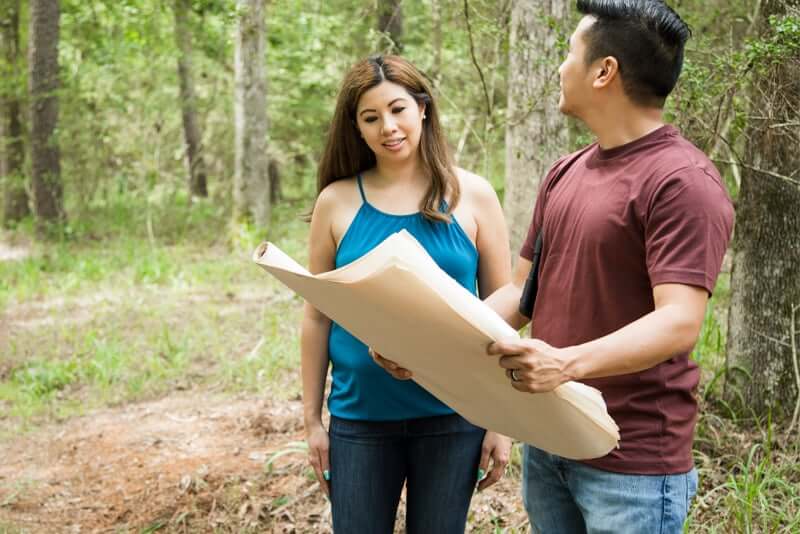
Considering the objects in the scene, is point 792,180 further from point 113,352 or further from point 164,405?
point 113,352

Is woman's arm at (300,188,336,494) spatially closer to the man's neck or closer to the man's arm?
the man's neck

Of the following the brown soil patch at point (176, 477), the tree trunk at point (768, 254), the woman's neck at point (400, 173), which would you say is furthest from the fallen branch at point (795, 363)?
the woman's neck at point (400, 173)

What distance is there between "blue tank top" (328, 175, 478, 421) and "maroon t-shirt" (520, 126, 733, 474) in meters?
0.48

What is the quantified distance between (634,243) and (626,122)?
11.8 inches

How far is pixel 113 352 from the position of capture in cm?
705

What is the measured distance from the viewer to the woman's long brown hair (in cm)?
254

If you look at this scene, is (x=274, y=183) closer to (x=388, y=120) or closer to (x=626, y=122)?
(x=388, y=120)

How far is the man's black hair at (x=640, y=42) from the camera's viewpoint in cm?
185

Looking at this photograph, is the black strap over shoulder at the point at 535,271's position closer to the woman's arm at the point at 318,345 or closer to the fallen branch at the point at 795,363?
the woman's arm at the point at 318,345

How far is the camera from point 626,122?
6.35ft

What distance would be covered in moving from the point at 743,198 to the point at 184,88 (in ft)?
41.1

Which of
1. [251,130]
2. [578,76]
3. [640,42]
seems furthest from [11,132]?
[640,42]

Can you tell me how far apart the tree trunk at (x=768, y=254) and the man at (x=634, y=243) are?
81.9 inches

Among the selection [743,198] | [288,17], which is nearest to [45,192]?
[288,17]
